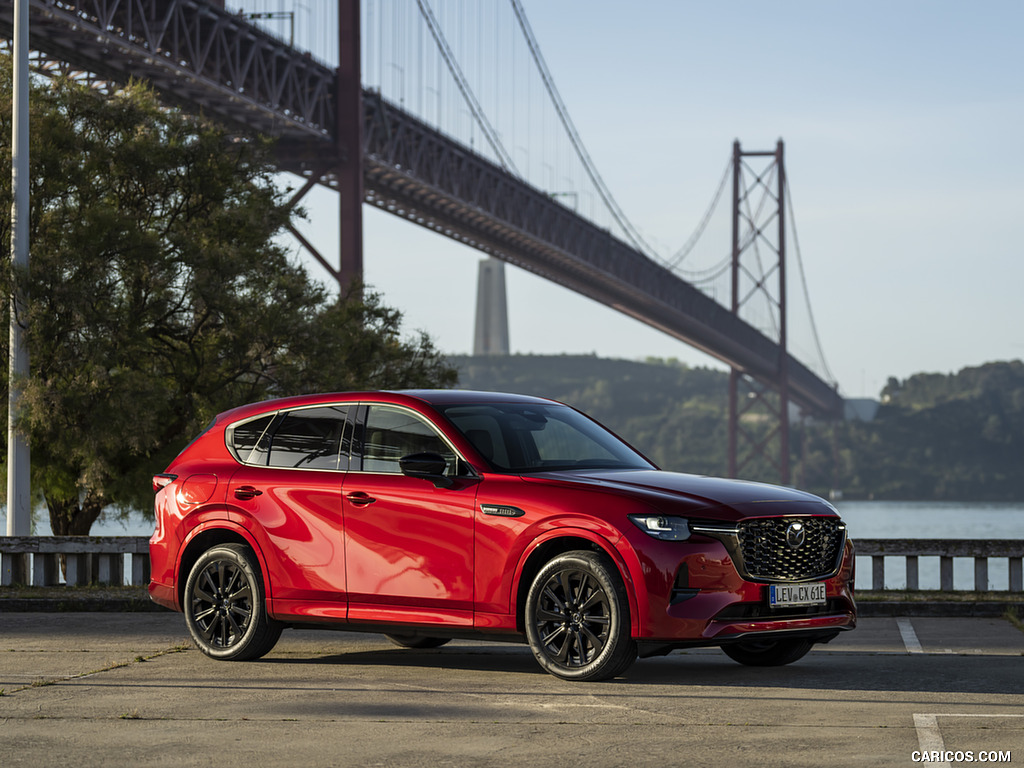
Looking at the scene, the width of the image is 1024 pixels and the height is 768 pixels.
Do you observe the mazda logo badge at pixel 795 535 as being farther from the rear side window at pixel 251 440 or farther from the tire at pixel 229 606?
the rear side window at pixel 251 440

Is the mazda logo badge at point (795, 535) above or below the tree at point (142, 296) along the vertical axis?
below

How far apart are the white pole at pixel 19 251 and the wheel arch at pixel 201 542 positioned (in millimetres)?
6710

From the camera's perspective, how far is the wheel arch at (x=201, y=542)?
9008mm

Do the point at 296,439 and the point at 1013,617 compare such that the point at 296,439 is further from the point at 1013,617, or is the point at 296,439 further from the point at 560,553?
the point at 1013,617

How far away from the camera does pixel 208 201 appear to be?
2083 centimetres

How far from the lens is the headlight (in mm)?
7535

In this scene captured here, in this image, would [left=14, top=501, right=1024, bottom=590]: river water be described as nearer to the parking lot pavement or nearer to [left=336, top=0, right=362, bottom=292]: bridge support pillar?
[left=336, top=0, right=362, bottom=292]: bridge support pillar

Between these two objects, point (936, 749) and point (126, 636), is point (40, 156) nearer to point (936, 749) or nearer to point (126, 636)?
point (126, 636)

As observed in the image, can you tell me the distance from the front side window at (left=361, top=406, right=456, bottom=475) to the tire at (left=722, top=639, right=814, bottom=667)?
2.05m

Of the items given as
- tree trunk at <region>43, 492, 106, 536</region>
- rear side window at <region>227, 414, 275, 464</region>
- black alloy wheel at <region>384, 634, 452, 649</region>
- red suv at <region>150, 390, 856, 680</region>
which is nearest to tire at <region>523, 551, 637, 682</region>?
red suv at <region>150, 390, 856, 680</region>

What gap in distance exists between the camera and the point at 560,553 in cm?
788

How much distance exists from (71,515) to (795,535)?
15376mm

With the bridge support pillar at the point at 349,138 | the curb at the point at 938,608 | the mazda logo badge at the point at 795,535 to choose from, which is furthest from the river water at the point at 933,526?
the mazda logo badge at the point at 795,535

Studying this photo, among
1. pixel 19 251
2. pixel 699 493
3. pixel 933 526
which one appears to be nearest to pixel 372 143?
pixel 19 251
